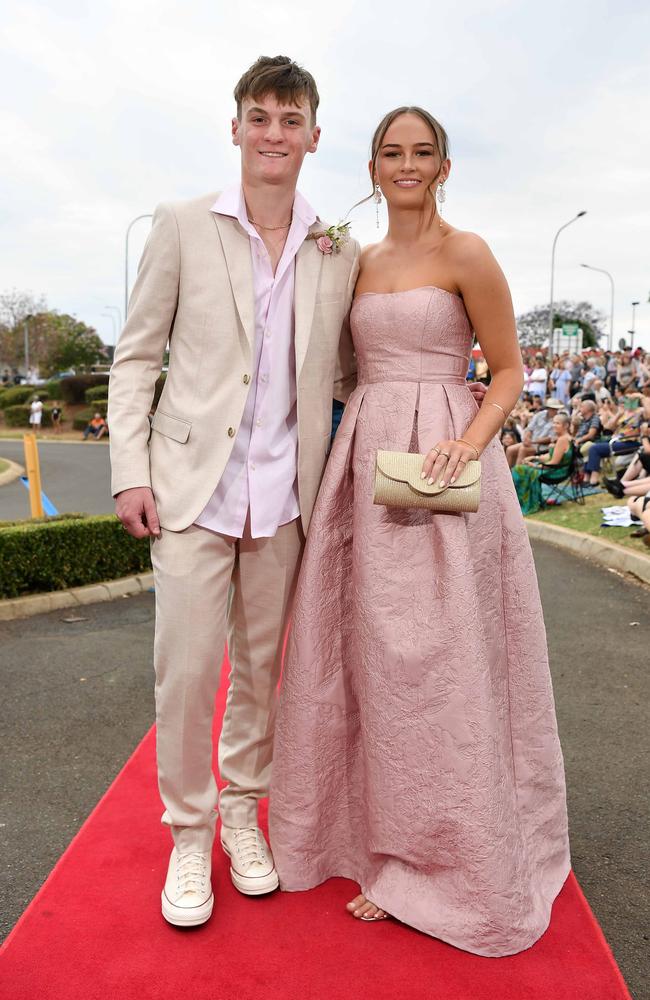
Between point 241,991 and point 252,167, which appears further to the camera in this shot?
point 252,167

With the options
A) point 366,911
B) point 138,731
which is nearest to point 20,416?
point 138,731

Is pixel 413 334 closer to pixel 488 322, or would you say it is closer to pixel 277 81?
pixel 488 322

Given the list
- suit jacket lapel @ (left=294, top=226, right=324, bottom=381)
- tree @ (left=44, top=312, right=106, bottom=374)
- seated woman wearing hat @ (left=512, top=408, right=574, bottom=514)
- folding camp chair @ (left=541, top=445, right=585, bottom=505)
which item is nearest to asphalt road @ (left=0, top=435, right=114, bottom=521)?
seated woman wearing hat @ (left=512, top=408, right=574, bottom=514)

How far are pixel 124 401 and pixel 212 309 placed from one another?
15.4 inches

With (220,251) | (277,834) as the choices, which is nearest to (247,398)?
(220,251)

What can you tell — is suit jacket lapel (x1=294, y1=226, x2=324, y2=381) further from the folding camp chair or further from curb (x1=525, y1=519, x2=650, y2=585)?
the folding camp chair

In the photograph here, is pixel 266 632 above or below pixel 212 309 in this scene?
below

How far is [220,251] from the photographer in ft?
8.09

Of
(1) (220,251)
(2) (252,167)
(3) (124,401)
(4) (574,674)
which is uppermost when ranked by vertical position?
(2) (252,167)

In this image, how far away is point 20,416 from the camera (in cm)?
3838

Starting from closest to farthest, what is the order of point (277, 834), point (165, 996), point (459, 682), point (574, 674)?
point (165, 996), point (459, 682), point (277, 834), point (574, 674)

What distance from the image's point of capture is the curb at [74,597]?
248 inches

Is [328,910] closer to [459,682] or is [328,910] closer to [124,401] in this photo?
[459,682]

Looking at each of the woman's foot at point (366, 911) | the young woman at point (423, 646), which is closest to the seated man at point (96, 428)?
the young woman at point (423, 646)
